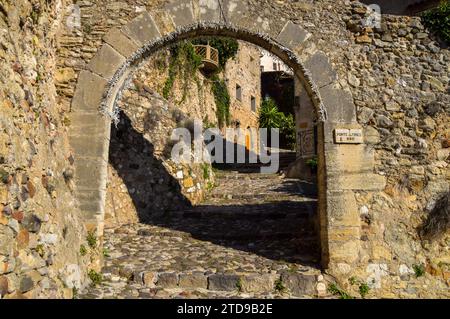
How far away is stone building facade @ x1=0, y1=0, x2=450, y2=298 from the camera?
4344 millimetres

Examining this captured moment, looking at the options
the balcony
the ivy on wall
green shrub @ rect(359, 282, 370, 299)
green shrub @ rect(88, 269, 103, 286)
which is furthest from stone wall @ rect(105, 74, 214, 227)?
the balcony

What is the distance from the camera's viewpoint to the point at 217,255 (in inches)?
198

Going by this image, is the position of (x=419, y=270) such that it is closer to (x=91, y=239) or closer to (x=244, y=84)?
(x=91, y=239)

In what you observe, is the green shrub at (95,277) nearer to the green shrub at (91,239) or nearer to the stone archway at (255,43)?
the green shrub at (91,239)

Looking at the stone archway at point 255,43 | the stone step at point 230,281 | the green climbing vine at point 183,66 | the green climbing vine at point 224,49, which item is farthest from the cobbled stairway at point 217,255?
the green climbing vine at point 224,49

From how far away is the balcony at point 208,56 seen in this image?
1598 cm

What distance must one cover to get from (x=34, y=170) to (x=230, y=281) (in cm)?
223

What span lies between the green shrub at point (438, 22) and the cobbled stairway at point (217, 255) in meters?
3.09

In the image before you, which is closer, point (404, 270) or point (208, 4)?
point (404, 270)

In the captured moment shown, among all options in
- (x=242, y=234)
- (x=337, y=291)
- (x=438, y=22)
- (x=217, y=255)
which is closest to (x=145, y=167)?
(x=242, y=234)

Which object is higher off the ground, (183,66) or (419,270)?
(183,66)

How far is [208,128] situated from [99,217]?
11271 millimetres

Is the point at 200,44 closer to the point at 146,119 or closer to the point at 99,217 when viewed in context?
the point at 146,119

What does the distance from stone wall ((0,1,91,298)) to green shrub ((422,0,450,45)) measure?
14.7ft
